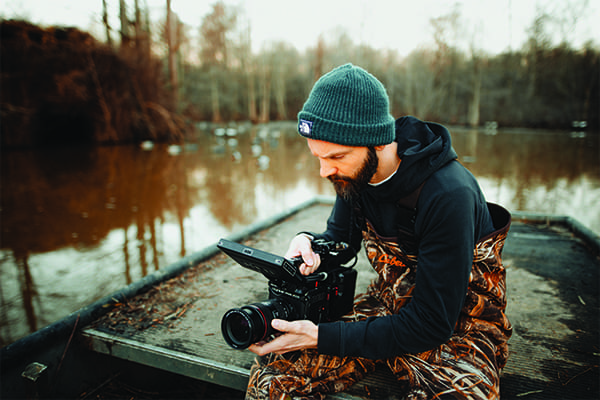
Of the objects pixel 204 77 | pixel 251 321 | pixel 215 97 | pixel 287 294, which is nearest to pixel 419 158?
pixel 287 294

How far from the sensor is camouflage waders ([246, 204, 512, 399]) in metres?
1.24

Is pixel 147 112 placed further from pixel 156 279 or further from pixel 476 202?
Answer: pixel 476 202

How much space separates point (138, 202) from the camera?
6.13 meters

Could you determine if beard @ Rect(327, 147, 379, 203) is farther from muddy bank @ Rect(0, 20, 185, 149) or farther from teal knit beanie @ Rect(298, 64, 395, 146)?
muddy bank @ Rect(0, 20, 185, 149)

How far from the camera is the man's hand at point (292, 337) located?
1.24 m

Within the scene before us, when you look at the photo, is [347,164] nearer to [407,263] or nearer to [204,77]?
[407,263]

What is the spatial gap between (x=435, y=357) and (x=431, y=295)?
0.95 ft

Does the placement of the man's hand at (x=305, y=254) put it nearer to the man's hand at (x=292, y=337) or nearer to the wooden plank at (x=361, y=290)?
the man's hand at (x=292, y=337)

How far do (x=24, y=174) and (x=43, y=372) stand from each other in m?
8.25

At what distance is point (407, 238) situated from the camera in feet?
4.48

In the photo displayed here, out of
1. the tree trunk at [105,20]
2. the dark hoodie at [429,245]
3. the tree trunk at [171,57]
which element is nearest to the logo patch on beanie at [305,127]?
the dark hoodie at [429,245]

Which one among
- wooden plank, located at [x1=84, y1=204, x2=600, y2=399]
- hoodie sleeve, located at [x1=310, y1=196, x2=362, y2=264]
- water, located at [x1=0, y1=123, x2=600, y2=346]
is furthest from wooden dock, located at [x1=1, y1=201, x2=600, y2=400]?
water, located at [x1=0, y1=123, x2=600, y2=346]

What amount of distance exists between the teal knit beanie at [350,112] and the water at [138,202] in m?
2.68

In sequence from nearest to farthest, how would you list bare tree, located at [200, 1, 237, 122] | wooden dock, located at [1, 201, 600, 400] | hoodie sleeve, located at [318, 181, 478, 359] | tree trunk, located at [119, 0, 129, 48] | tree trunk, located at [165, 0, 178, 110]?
hoodie sleeve, located at [318, 181, 478, 359]
wooden dock, located at [1, 201, 600, 400]
tree trunk, located at [119, 0, 129, 48]
tree trunk, located at [165, 0, 178, 110]
bare tree, located at [200, 1, 237, 122]
